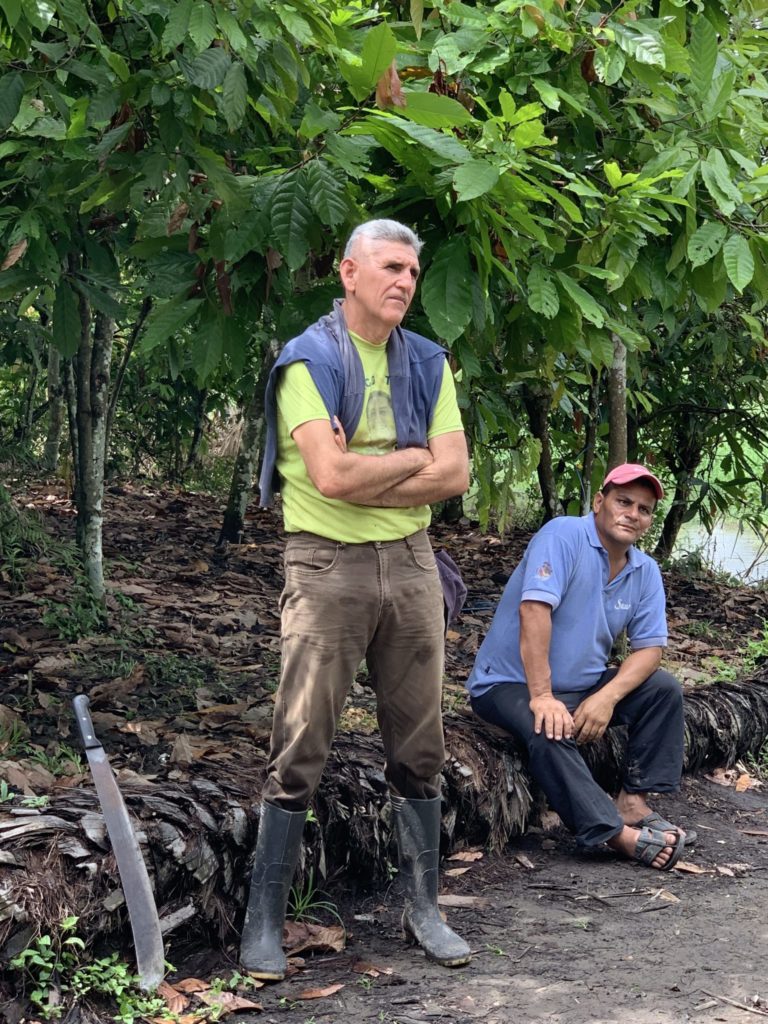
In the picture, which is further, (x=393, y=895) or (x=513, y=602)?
(x=513, y=602)

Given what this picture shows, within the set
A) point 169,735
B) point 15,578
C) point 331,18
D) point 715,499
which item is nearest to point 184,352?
point 15,578

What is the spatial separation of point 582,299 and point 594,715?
1.56 metres

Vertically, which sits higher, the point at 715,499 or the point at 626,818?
the point at 715,499

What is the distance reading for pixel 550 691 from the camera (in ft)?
14.4

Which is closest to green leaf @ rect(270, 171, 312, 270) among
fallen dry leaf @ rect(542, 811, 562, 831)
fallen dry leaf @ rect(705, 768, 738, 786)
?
fallen dry leaf @ rect(542, 811, 562, 831)

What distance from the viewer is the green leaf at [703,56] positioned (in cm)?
380

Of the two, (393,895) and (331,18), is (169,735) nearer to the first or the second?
(393,895)

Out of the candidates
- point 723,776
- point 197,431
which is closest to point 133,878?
point 723,776

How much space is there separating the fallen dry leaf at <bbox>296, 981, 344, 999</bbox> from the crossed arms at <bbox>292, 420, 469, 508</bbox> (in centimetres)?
126

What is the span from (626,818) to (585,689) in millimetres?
514

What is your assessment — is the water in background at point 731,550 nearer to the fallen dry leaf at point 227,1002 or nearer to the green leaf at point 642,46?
the green leaf at point 642,46

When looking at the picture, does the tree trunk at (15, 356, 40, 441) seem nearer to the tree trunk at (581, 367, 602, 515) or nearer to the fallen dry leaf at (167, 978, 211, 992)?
the tree trunk at (581, 367, 602, 515)

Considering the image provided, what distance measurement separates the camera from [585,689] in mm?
4625

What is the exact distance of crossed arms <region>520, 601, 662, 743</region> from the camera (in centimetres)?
433
